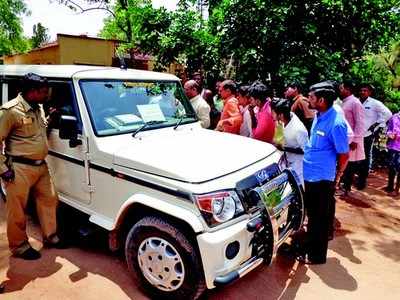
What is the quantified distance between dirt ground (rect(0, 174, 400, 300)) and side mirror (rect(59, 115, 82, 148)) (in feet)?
4.26

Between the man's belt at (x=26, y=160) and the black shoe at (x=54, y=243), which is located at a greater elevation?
the man's belt at (x=26, y=160)

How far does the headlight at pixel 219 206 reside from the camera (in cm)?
287

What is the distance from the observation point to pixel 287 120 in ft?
14.1

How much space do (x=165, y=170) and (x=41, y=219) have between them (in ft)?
6.24

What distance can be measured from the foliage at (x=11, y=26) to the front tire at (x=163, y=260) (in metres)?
32.3

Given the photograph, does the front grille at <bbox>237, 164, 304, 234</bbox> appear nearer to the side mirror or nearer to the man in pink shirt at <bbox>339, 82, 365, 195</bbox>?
the side mirror

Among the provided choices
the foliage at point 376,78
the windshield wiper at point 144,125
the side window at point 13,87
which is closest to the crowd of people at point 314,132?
the windshield wiper at point 144,125

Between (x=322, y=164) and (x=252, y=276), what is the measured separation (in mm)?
1323

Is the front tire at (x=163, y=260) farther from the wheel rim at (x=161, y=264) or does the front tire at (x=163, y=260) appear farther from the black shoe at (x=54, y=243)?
the black shoe at (x=54, y=243)

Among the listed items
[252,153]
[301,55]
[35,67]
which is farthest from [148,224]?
[301,55]

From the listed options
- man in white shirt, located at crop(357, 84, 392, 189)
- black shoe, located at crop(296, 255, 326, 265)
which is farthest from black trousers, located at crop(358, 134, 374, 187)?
black shoe, located at crop(296, 255, 326, 265)

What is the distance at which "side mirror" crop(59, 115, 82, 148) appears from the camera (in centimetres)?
360

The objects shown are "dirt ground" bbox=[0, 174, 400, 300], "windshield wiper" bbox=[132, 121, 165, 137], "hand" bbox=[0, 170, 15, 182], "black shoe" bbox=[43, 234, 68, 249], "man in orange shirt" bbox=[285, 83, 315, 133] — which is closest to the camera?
"dirt ground" bbox=[0, 174, 400, 300]

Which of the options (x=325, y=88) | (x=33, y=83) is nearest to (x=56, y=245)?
(x=33, y=83)
